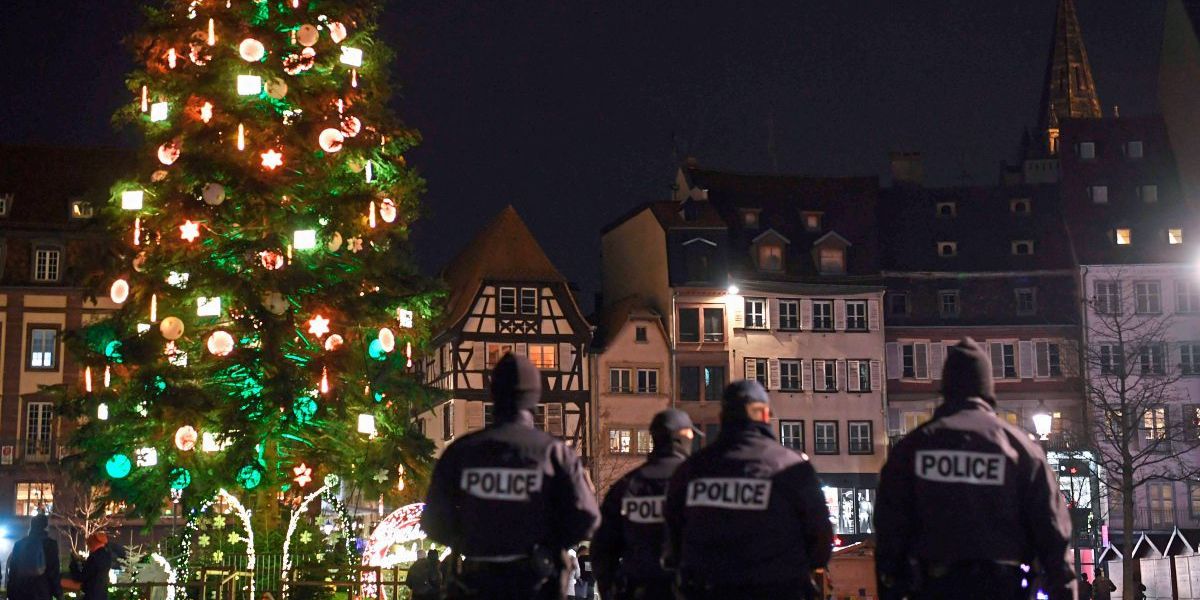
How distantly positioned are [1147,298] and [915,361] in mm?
10008

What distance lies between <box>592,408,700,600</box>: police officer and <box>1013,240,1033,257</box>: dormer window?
6236cm

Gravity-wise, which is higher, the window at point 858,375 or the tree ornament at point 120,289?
the window at point 858,375

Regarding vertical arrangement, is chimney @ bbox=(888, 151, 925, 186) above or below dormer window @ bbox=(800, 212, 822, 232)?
above

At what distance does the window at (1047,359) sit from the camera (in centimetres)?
7062

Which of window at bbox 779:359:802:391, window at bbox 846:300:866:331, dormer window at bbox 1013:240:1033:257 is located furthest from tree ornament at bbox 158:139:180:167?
dormer window at bbox 1013:240:1033:257

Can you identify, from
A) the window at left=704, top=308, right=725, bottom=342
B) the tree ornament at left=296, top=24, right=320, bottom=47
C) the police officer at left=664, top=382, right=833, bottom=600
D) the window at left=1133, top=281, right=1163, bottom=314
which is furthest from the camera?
the window at left=1133, top=281, right=1163, bottom=314

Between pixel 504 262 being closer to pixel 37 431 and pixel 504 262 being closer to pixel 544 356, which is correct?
pixel 544 356

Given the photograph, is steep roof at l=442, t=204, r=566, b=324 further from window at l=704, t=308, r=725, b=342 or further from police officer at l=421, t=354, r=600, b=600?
police officer at l=421, t=354, r=600, b=600

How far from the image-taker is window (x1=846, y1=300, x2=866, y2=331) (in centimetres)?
7100

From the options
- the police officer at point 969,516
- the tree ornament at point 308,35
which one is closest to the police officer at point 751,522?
the police officer at point 969,516

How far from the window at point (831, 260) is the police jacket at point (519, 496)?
62.4 m

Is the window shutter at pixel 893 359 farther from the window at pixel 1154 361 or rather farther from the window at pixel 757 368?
the window at pixel 1154 361

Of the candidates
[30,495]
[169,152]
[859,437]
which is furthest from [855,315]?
[169,152]

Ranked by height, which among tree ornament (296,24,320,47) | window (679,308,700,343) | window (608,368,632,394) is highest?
window (679,308,700,343)
